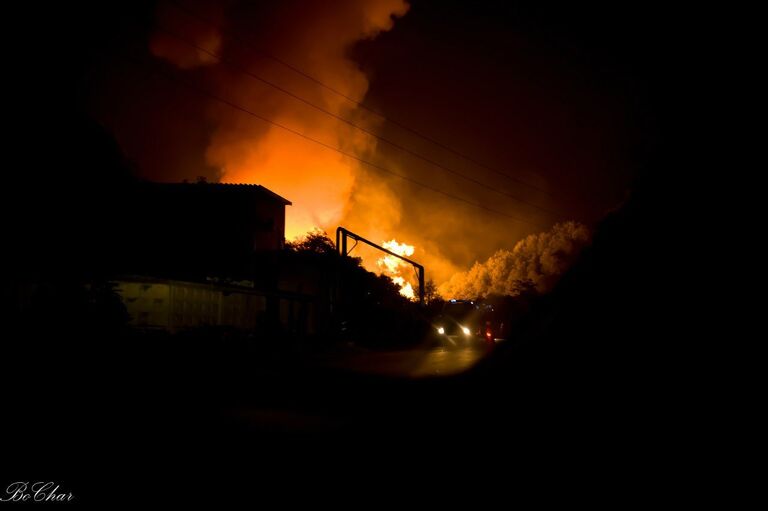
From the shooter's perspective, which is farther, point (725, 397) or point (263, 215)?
point (263, 215)

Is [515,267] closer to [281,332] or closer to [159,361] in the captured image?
[281,332]

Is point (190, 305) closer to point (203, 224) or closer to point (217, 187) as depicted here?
point (203, 224)

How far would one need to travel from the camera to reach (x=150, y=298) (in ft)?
47.1

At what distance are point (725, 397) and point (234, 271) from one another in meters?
21.6

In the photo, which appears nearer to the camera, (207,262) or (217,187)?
(207,262)

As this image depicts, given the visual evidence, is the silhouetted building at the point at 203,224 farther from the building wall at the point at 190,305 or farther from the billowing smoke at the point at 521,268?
the billowing smoke at the point at 521,268

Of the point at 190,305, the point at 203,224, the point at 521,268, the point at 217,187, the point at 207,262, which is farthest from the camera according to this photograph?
the point at 521,268

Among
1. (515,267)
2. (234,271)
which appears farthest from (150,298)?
(515,267)

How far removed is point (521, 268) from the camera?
55719 millimetres

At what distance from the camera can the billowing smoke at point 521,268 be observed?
51.8 metres

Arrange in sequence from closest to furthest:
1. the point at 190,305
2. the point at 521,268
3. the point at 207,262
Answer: the point at 190,305 < the point at 207,262 < the point at 521,268

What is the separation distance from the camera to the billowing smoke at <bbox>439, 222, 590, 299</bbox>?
2037 inches

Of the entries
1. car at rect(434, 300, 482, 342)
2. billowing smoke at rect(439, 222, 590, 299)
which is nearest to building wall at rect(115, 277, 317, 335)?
car at rect(434, 300, 482, 342)

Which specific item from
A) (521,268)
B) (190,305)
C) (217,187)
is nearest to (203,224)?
(217,187)
